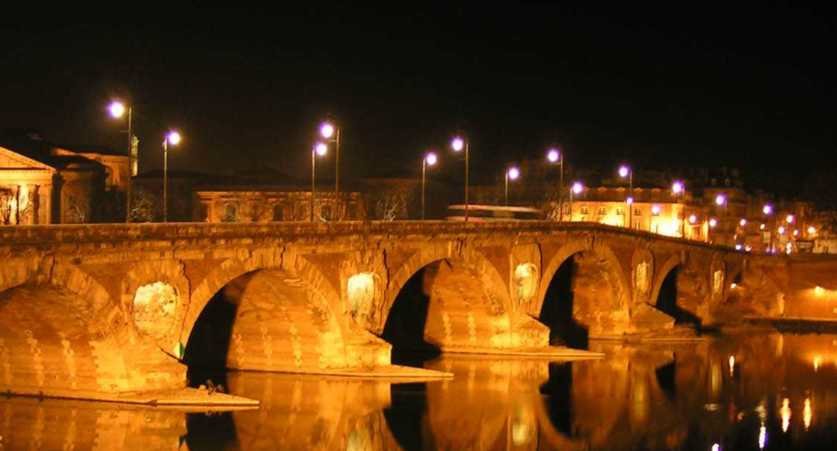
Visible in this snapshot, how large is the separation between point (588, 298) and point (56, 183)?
2749cm

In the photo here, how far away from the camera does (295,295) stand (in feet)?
169

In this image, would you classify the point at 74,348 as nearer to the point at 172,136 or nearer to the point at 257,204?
the point at 172,136

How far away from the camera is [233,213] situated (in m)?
101

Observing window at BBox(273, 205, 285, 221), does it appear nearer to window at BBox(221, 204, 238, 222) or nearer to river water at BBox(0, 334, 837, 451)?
window at BBox(221, 204, 238, 222)

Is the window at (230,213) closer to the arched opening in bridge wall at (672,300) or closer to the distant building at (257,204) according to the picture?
the distant building at (257,204)

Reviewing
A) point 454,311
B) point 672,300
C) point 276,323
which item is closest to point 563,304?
point 672,300

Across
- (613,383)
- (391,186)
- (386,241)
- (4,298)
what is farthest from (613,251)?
(391,186)

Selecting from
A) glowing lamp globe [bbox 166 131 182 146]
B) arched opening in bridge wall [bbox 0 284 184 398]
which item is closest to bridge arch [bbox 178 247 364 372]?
glowing lamp globe [bbox 166 131 182 146]

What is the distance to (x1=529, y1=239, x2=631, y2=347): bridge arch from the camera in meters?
74.9

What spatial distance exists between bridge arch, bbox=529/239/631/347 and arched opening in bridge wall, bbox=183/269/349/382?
23.4 meters

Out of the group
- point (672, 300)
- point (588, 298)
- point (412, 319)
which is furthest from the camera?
point (672, 300)

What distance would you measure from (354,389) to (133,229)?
11.6 metres

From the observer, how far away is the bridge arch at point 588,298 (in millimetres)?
74938

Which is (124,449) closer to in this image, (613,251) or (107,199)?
(613,251)
